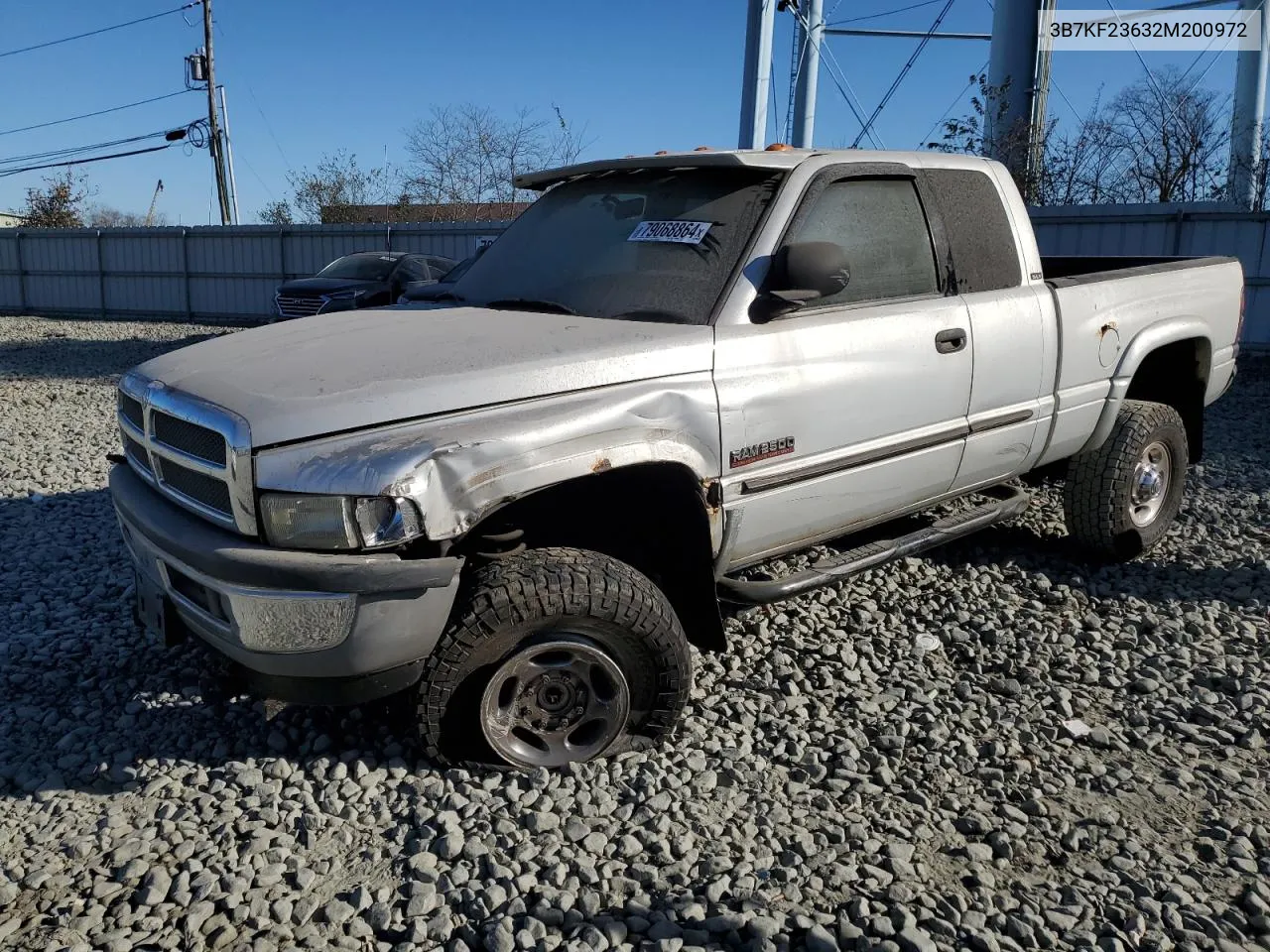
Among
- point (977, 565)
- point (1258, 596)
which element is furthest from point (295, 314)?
point (1258, 596)

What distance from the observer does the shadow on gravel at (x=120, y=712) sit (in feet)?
11.1

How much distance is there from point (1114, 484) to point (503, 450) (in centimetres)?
353

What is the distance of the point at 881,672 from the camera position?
13.6 feet

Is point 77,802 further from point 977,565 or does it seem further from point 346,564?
point 977,565

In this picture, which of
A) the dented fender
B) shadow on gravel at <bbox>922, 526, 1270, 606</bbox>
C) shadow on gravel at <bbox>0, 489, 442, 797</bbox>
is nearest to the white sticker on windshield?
the dented fender

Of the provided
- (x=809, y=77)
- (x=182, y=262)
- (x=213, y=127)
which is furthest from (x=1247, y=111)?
(x=213, y=127)

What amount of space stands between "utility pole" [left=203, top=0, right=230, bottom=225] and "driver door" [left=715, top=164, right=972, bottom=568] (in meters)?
32.4

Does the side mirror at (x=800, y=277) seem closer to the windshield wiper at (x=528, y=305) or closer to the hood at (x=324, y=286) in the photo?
the windshield wiper at (x=528, y=305)

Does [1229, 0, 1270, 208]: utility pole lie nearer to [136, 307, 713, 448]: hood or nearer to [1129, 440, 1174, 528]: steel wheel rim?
[1129, 440, 1174, 528]: steel wheel rim

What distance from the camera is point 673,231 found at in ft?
12.2

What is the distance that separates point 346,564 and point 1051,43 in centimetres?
2064

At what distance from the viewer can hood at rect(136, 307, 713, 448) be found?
281 centimetres

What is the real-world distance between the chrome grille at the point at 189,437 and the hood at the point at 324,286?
13.2 m

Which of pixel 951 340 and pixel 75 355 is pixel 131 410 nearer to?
pixel 951 340
